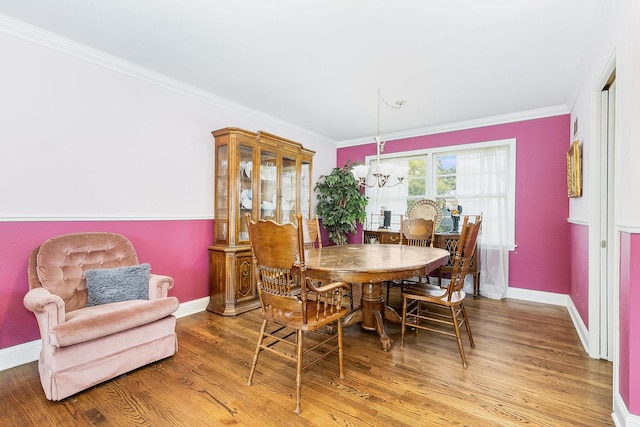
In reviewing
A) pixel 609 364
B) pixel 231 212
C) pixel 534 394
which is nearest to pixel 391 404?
pixel 534 394

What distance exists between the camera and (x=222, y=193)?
11.6ft

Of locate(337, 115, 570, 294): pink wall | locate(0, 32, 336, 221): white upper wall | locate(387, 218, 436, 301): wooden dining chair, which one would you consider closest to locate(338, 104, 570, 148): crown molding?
locate(337, 115, 570, 294): pink wall

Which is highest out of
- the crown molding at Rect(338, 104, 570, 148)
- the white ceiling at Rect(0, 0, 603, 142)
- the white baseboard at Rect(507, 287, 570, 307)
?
the white ceiling at Rect(0, 0, 603, 142)

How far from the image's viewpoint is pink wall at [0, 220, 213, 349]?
2.20m

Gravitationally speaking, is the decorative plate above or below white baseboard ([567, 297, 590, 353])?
above

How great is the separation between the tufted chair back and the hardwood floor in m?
0.59

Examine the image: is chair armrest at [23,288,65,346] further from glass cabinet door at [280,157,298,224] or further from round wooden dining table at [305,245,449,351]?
glass cabinet door at [280,157,298,224]

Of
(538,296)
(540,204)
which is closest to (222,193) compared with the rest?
(540,204)

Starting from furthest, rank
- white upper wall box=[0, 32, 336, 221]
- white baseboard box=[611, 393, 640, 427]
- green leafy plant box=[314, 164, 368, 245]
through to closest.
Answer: green leafy plant box=[314, 164, 368, 245] < white upper wall box=[0, 32, 336, 221] < white baseboard box=[611, 393, 640, 427]

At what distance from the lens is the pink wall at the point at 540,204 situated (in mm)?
3791

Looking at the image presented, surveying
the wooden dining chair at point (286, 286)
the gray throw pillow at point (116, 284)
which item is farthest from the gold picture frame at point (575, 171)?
the gray throw pillow at point (116, 284)

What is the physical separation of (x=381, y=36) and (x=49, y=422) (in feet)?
10.5

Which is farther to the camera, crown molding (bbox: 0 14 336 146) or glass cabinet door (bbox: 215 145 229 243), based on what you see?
glass cabinet door (bbox: 215 145 229 243)

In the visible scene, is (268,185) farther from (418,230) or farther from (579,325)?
(579,325)
